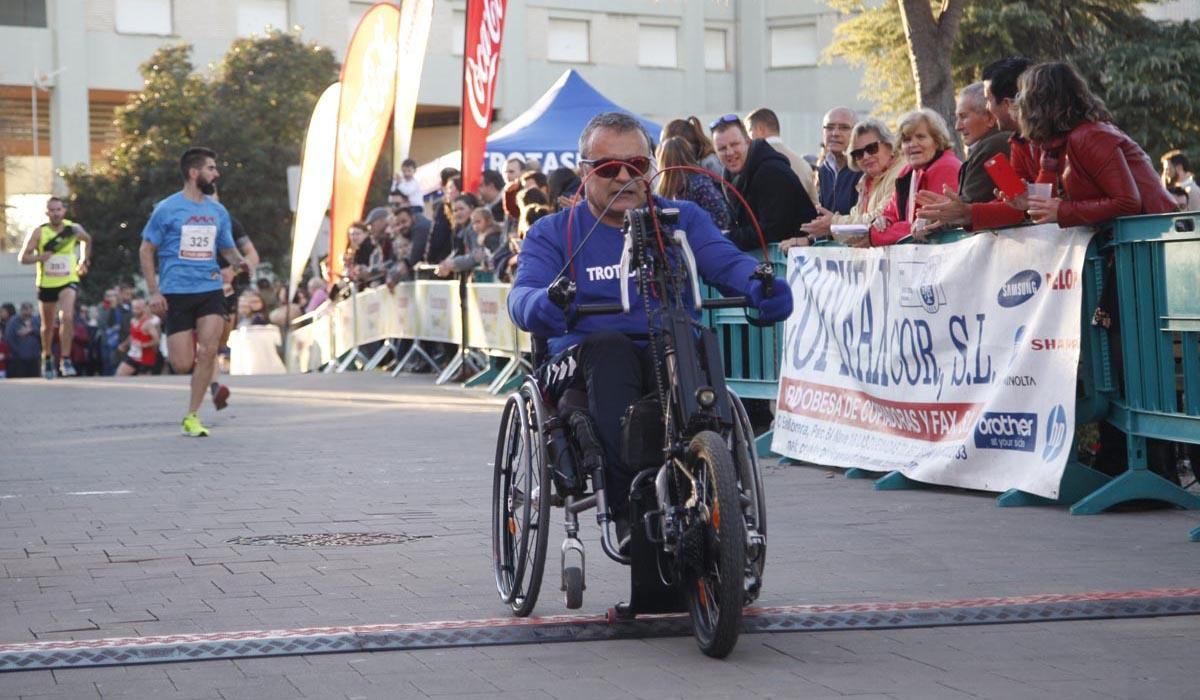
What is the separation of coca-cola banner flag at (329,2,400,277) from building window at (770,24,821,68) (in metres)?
38.7

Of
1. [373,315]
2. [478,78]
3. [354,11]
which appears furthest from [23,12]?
[478,78]

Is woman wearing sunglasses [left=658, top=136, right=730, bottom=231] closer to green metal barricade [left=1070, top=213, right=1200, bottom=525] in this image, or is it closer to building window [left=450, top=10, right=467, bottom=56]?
green metal barricade [left=1070, top=213, right=1200, bottom=525]

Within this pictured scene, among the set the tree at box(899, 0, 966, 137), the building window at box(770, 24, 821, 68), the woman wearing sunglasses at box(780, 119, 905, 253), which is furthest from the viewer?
the building window at box(770, 24, 821, 68)

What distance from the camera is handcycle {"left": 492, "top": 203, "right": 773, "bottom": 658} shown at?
5.62m

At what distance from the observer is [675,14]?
62344 millimetres

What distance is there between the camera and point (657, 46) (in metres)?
62.4

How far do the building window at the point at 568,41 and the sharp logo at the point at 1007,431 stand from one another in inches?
2037

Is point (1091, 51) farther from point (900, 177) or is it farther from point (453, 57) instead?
point (900, 177)

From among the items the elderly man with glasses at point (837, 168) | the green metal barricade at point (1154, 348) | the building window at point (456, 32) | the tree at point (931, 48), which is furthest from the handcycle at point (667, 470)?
the building window at point (456, 32)

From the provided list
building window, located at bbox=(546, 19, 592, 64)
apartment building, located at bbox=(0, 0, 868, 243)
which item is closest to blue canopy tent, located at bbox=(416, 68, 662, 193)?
apartment building, located at bbox=(0, 0, 868, 243)

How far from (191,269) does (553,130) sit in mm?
13784

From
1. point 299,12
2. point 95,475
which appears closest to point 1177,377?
point 95,475

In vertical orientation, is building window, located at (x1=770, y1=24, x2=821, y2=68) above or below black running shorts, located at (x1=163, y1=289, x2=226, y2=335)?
above

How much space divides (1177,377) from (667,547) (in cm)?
368
